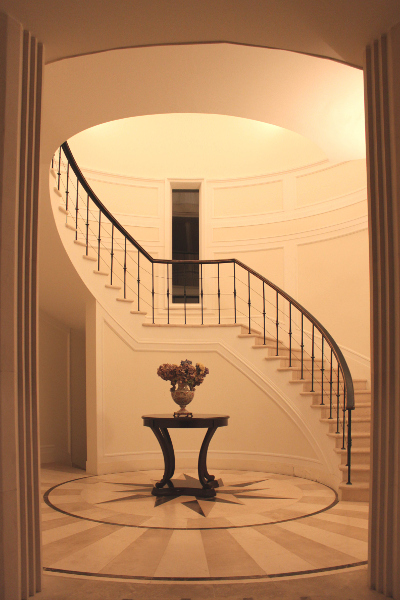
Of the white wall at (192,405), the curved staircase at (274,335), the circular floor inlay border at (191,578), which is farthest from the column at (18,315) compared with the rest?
the white wall at (192,405)

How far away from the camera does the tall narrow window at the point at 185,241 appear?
9.06m

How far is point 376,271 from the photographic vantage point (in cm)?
283

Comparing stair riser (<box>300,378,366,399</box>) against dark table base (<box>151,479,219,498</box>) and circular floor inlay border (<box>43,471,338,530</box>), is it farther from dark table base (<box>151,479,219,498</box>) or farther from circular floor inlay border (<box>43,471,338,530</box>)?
dark table base (<box>151,479,219,498</box>)

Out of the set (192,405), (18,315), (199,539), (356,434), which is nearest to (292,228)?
(192,405)

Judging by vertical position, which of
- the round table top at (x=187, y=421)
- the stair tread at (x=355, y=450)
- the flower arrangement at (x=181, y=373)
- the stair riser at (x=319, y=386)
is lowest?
the stair tread at (x=355, y=450)

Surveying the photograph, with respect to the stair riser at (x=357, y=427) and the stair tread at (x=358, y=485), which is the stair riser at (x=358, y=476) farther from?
the stair riser at (x=357, y=427)

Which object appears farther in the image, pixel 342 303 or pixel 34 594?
pixel 342 303

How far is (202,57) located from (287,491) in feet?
12.6

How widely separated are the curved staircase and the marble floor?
515mm

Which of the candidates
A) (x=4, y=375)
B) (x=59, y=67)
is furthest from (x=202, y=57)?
(x=4, y=375)

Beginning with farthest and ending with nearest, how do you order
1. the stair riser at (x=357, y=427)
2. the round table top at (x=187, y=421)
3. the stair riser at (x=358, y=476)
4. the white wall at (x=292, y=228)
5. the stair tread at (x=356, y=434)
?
the white wall at (x=292, y=228)
the stair riser at (x=357, y=427)
the stair tread at (x=356, y=434)
the stair riser at (x=358, y=476)
the round table top at (x=187, y=421)

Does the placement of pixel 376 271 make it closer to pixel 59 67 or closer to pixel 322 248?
pixel 59 67

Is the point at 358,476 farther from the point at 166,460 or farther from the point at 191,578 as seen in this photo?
the point at 191,578

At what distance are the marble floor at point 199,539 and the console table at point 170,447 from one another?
90 millimetres
